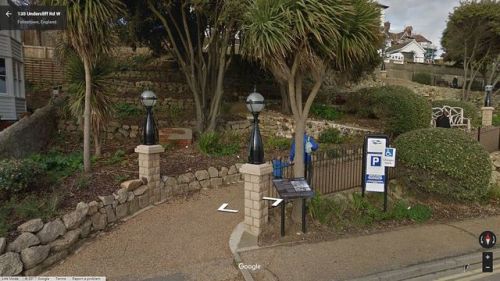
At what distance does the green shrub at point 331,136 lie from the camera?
13219 mm

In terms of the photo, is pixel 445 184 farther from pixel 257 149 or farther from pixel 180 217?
pixel 180 217

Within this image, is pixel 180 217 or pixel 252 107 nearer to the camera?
pixel 252 107

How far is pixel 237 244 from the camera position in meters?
5.93

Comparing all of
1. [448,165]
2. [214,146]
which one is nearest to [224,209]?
[214,146]

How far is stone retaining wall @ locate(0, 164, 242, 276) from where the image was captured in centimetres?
505

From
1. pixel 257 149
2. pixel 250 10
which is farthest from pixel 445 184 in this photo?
pixel 250 10

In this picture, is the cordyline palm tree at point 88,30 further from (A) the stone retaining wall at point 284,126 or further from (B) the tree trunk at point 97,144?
(A) the stone retaining wall at point 284,126

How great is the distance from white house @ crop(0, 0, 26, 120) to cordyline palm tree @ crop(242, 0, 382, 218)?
12.9 metres

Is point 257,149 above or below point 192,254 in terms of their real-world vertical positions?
above

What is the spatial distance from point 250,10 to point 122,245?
4.27 m

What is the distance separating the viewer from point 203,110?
41.8ft

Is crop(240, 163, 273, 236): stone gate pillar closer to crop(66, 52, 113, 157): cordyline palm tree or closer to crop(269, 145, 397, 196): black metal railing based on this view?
crop(269, 145, 397, 196): black metal railing

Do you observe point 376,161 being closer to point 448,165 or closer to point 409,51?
point 448,165

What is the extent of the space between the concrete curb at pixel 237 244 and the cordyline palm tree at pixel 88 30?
375 cm
